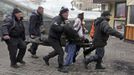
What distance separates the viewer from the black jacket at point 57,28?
1017cm

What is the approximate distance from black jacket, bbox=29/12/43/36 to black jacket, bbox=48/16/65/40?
186cm

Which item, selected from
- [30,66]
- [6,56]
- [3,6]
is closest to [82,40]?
[30,66]

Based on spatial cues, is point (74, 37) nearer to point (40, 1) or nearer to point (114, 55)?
point (114, 55)

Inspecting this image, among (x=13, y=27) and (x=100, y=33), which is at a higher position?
(x=13, y=27)

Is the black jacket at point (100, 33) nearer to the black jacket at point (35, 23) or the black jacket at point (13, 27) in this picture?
the black jacket at point (13, 27)

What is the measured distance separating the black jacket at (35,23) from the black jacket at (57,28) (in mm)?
1856

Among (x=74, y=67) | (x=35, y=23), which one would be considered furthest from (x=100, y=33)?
(x=35, y=23)

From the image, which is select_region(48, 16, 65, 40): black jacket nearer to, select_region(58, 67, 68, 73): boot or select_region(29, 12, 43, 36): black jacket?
select_region(58, 67, 68, 73): boot

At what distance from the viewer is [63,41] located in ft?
36.1

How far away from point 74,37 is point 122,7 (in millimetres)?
13003

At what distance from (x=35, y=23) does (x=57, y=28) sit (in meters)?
2.33

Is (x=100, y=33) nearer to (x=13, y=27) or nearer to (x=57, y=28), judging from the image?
(x=57, y=28)

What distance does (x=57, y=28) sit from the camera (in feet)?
33.3

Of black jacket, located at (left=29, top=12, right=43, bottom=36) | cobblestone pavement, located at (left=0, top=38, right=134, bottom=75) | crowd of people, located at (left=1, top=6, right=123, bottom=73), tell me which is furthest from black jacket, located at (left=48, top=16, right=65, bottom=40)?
black jacket, located at (left=29, top=12, right=43, bottom=36)
